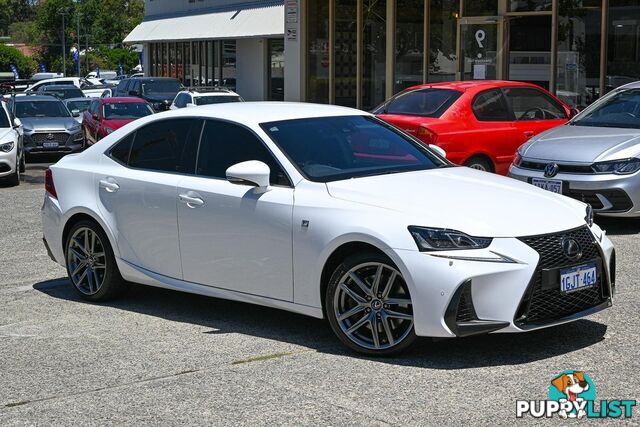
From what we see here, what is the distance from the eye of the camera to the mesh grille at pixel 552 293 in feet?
19.9

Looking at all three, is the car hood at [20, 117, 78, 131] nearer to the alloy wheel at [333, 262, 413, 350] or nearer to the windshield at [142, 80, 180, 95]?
the windshield at [142, 80, 180, 95]

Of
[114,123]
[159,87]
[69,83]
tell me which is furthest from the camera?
[69,83]

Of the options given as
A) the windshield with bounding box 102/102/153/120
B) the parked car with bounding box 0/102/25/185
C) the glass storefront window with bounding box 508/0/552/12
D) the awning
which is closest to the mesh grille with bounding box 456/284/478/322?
the parked car with bounding box 0/102/25/185

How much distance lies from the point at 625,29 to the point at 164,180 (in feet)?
47.8

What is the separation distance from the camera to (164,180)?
7.54 metres

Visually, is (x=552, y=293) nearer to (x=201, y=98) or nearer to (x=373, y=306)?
(x=373, y=306)

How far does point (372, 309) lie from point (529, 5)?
17018mm

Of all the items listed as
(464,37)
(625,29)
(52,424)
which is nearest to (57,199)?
(52,424)

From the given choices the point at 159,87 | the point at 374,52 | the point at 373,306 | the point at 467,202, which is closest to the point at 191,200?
the point at 373,306

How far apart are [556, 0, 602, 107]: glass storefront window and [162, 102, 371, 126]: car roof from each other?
44.7ft

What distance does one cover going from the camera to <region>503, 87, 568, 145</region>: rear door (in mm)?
14305

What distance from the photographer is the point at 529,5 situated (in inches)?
869

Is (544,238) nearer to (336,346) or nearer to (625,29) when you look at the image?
(336,346)

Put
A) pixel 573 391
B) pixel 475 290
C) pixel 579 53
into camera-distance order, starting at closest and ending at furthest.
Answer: pixel 573 391, pixel 475 290, pixel 579 53
